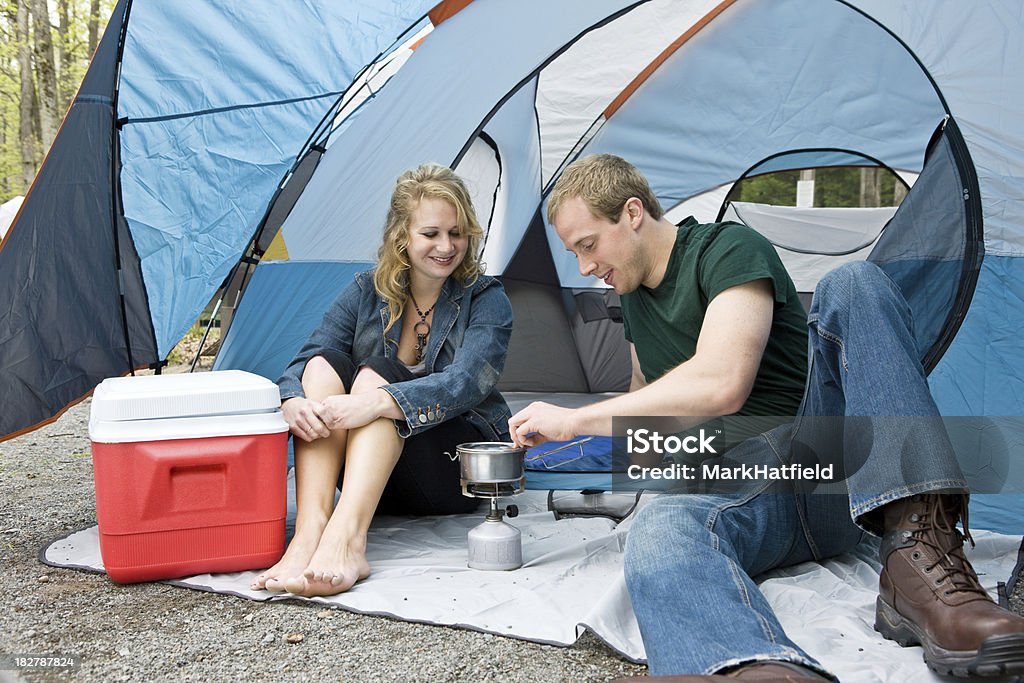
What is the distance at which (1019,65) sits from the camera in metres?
2.47

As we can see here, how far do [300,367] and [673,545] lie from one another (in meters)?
1.15

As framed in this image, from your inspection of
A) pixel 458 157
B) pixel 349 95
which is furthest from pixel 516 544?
pixel 349 95

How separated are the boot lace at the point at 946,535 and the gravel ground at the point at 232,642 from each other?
0.47 meters

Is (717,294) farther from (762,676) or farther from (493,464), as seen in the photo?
(762,676)

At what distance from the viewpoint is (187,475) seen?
1963 mm

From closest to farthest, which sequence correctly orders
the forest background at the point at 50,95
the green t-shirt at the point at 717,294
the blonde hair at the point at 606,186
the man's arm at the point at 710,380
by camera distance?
the man's arm at the point at 710,380
the green t-shirt at the point at 717,294
the blonde hair at the point at 606,186
the forest background at the point at 50,95

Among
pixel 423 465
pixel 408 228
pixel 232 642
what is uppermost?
pixel 408 228

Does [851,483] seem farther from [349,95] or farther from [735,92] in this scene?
[735,92]

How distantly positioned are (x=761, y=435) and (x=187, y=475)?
1.10 m

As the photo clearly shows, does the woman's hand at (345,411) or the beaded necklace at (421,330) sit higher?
the beaded necklace at (421,330)

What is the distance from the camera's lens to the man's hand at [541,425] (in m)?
1.69

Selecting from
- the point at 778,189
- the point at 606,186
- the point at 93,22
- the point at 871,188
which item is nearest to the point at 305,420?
the point at 606,186

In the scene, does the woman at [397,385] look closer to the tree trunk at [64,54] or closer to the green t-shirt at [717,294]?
the green t-shirt at [717,294]

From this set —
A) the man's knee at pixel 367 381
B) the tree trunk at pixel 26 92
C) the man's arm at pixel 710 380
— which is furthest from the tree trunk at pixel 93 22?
the man's arm at pixel 710 380
